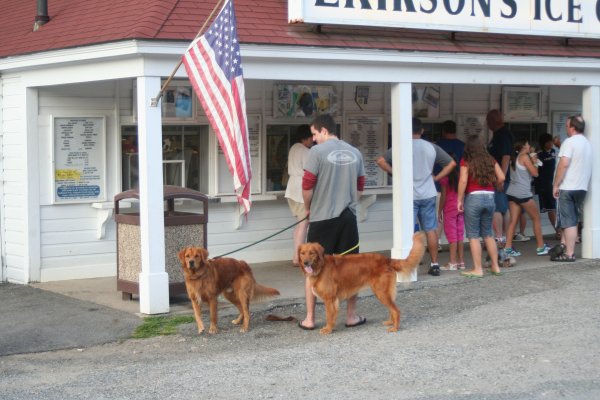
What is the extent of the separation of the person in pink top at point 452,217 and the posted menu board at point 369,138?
1685 mm

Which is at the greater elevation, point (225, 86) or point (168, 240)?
point (225, 86)

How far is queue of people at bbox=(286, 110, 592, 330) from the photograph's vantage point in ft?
30.3

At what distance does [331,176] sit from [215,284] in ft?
4.63

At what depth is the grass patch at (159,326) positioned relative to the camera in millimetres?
9109

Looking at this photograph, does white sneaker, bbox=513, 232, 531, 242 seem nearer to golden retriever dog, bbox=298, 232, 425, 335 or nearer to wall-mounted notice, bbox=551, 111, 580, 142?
wall-mounted notice, bbox=551, 111, 580, 142

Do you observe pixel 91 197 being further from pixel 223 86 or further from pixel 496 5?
pixel 496 5

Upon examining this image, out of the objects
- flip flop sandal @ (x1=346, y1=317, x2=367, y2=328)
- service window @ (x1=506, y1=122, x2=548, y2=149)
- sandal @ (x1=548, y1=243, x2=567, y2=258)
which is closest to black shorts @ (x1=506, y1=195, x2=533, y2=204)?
sandal @ (x1=548, y1=243, x2=567, y2=258)

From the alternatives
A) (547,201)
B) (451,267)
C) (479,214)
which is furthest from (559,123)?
(479,214)

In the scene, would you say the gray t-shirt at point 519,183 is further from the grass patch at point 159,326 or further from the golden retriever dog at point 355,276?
the grass patch at point 159,326

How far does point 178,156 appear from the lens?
12.4m

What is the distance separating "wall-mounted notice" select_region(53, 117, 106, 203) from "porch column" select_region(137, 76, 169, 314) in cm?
236

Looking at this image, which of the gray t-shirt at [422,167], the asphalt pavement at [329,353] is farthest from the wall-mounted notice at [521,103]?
the asphalt pavement at [329,353]

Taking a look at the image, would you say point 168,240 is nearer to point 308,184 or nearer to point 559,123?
point 308,184

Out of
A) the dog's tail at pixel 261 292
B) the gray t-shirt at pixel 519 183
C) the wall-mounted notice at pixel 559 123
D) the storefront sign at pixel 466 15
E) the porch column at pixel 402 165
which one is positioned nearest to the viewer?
the dog's tail at pixel 261 292
